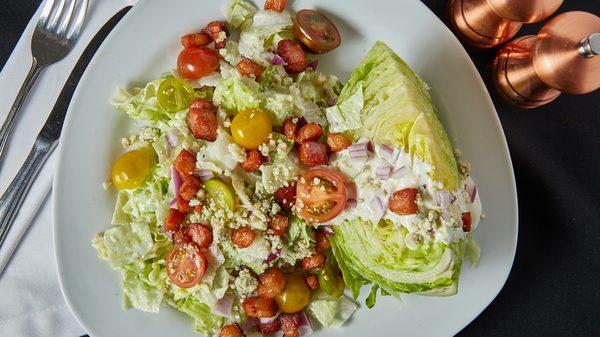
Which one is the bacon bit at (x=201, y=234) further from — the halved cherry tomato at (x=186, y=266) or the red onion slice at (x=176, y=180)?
the red onion slice at (x=176, y=180)

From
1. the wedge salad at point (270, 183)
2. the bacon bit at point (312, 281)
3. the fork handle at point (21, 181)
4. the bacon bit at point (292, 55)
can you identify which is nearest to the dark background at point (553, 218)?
the wedge salad at point (270, 183)

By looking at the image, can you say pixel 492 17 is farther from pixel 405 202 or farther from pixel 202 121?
pixel 202 121

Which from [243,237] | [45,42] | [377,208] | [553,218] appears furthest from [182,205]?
[553,218]

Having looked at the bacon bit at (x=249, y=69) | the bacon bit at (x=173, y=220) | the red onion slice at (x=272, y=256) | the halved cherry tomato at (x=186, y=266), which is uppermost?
the bacon bit at (x=249, y=69)

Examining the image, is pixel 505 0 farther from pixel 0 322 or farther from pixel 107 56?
pixel 0 322


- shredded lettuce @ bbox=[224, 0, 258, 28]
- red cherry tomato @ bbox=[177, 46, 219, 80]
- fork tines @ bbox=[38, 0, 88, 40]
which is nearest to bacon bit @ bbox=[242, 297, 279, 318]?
red cherry tomato @ bbox=[177, 46, 219, 80]

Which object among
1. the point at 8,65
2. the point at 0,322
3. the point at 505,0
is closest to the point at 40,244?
the point at 0,322

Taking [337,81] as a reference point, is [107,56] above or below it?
above

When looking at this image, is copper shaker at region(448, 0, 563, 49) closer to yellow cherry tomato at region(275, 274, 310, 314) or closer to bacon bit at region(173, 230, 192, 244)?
yellow cherry tomato at region(275, 274, 310, 314)
